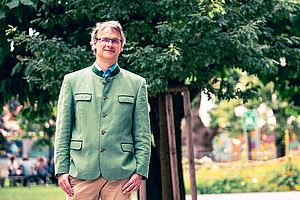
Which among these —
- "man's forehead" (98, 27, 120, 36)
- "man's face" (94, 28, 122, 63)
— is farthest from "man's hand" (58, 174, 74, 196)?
"man's forehead" (98, 27, 120, 36)

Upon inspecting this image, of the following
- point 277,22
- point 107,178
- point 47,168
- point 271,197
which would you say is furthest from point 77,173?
point 47,168

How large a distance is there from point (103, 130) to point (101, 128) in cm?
2

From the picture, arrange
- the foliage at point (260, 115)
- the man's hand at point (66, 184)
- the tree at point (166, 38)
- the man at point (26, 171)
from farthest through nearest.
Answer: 1. the foliage at point (260, 115)
2. the man at point (26, 171)
3. the tree at point (166, 38)
4. the man's hand at point (66, 184)

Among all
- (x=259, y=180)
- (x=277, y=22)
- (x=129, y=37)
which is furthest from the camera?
(x=259, y=180)

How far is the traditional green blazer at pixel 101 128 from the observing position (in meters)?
3.43

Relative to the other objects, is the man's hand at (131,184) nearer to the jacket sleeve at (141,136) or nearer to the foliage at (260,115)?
the jacket sleeve at (141,136)

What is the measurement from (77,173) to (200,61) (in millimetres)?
3393

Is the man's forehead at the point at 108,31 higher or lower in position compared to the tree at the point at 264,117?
higher

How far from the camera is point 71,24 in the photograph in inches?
306

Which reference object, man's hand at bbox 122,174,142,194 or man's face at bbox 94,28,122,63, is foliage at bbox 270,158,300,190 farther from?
man's face at bbox 94,28,122,63

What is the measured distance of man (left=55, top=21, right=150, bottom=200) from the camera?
3.43 metres

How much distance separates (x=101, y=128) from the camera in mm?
3480

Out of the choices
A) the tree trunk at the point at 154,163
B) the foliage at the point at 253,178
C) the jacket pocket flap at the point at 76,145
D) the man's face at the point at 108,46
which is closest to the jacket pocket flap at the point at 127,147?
the jacket pocket flap at the point at 76,145

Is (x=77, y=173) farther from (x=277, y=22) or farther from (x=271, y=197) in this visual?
(x=271, y=197)
